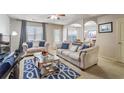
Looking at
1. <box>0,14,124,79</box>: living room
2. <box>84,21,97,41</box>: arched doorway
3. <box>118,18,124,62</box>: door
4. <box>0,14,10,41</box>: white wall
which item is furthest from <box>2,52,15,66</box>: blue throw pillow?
<box>118,18,124,62</box>: door

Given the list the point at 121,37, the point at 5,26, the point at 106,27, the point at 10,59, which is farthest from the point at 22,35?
the point at 121,37

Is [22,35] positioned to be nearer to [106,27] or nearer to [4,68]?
[4,68]

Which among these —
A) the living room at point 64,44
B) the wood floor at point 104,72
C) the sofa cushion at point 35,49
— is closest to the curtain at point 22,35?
the living room at point 64,44

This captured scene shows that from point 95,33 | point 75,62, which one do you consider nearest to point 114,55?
point 95,33

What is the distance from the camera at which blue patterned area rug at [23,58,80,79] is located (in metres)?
1.92

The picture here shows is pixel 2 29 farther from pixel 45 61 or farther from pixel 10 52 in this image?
pixel 45 61

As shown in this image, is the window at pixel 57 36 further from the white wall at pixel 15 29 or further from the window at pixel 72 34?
the white wall at pixel 15 29

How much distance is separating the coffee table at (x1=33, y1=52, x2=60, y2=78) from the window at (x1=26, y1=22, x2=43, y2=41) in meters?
0.27

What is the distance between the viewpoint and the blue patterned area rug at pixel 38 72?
1.92 metres

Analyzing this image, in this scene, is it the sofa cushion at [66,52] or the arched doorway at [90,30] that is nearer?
the arched doorway at [90,30]

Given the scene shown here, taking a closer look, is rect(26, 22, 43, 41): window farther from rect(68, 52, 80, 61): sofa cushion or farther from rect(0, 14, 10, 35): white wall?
rect(68, 52, 80, 61): sofa cushion

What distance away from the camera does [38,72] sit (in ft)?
6.30

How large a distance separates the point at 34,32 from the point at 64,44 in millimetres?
565
